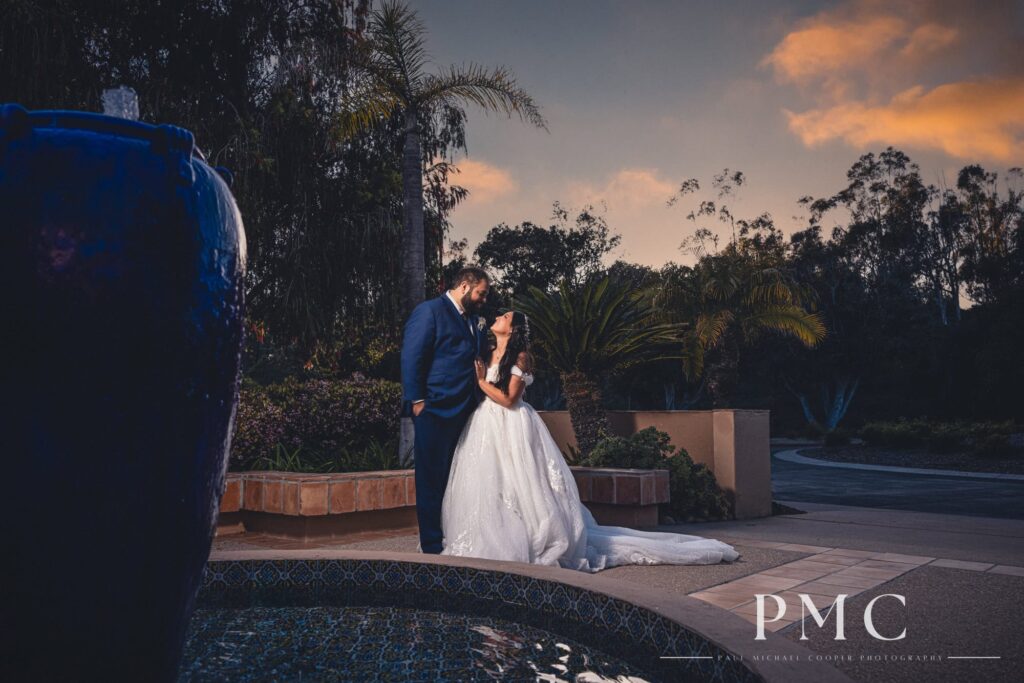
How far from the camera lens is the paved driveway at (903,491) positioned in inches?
365

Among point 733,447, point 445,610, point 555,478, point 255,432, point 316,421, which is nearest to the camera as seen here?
point 445,610

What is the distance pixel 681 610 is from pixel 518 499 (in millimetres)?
2189

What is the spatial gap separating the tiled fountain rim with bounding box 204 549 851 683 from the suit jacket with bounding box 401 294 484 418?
148cm

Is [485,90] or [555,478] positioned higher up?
[485,90]

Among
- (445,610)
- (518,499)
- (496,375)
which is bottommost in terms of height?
(445,610)

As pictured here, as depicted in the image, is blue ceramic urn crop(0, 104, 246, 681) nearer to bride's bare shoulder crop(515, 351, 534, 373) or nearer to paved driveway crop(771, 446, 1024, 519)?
bride's bare shoulder crop(515, 351, 534, 373)

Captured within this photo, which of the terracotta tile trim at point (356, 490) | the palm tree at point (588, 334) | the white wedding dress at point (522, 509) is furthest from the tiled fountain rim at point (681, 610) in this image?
the palm tree at point (588, 334)

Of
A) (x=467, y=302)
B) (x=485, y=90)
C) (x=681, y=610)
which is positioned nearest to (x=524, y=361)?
(x=467, y=302)

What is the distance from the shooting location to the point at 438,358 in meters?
4.52

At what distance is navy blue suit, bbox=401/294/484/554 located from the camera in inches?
176

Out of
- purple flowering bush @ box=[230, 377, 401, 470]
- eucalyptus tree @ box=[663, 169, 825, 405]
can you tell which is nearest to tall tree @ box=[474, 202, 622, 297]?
eucalyptus tree @ box=[663, 169, 825, 405]

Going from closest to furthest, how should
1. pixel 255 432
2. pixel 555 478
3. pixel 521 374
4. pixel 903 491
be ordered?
pixel 555 478, pixel 521 374, pixel 255 432, pixel 903 491

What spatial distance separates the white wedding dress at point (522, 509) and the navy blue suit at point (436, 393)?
0.30 feet

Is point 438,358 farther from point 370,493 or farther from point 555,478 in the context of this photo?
point 370,493
